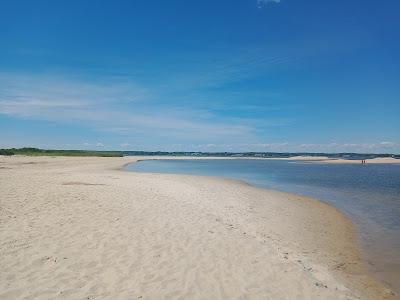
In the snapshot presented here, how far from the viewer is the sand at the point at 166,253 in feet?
24.5

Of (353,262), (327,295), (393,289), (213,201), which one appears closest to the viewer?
(327,295)

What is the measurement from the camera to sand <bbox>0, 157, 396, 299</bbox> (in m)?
7.47

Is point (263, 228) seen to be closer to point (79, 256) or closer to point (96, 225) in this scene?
point (96, 225)

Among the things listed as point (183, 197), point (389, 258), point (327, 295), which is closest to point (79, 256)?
point (327, 295)

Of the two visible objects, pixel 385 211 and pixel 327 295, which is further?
pixel 385 211

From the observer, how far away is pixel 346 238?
45.6ft

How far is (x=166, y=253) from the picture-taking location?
9.64 metres

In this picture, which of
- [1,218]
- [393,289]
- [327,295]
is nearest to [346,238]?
[393,289]

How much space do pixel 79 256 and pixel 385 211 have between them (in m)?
17.3

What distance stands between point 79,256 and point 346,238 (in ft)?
32.2

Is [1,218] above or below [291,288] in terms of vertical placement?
above

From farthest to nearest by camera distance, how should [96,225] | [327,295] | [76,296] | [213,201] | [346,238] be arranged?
1. [213,201]
2. [346,238]
3. [96,225]
4. [327,295]
5. [76,296]

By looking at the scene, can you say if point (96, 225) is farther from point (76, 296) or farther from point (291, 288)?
point (291, 288)

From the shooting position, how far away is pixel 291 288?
25.8 feet
